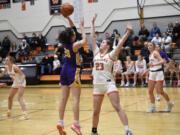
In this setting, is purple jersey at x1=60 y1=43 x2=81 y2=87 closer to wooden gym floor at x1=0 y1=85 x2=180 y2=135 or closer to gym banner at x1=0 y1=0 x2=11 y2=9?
wooden gym floor at x1=0 y1=85 x2=180 y2=135

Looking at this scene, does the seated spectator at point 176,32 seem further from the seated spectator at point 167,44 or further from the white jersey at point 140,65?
the white jersey at point 140,65

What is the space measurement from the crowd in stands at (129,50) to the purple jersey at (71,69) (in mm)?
8989

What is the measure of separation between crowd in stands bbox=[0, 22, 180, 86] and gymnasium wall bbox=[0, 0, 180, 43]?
1.01 m

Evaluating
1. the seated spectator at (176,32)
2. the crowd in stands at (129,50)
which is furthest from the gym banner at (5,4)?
the seated spectator at (176,32)

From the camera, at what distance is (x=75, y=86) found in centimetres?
474

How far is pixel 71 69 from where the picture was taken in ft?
15.6

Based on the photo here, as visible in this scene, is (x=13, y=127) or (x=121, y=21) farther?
(x=121, y=21)

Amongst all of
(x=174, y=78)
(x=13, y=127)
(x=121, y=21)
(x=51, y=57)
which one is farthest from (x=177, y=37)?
(x=13, y=127)

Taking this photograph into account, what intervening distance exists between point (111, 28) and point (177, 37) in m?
4.91

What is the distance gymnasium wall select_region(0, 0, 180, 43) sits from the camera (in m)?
17.3

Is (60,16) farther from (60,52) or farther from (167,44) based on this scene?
(167,44)

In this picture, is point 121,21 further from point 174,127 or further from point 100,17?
point 174,127

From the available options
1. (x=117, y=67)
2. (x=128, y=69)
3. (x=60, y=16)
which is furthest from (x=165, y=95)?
(x=60, y=16)

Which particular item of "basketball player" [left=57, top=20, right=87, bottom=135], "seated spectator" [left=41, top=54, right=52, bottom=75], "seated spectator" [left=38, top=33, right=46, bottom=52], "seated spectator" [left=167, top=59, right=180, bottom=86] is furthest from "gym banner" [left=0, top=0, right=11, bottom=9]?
"basketball player" [left=57, top=20, right=87, bottom=135]
